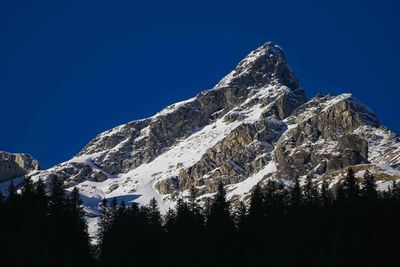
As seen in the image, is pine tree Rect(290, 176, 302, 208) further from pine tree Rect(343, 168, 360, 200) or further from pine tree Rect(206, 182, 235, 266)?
pine tree Rect(206, 182, 235, 266)

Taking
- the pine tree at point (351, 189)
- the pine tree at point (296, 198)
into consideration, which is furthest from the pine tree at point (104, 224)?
the pine tree at point (351, 189)

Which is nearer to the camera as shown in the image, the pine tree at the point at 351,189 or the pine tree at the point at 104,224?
the pine tree at the point at 104,224

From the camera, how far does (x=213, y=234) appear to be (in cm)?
12012

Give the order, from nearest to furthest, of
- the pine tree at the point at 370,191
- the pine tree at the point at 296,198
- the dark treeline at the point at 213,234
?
1. the dark treeline at the point at 213,234
2. the pine tree at the point at 296,198
3. the pine tree at the point at 370,191

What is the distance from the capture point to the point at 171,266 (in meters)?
111

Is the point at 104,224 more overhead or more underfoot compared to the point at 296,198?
more underfoot

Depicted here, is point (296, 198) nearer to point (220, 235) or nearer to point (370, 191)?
point (370, 191)

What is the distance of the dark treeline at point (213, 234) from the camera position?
10419cm

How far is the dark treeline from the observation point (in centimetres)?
10419

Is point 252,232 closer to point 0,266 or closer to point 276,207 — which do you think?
point 276,207

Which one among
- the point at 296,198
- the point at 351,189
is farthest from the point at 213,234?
the point at 351,189

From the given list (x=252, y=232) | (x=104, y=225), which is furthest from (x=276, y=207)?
(x=104, y=225)

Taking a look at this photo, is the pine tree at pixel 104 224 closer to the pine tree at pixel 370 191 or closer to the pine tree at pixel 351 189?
the pine tree at pixel 351 189

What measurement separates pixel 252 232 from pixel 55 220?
97.4 ft
